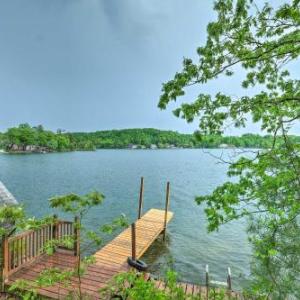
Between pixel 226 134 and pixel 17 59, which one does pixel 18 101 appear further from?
pixel 226 134

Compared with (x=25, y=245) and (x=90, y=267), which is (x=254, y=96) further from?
(x=25, y=245)

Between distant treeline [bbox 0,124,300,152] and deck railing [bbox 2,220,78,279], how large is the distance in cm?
457

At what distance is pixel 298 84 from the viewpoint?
3480 millimetres

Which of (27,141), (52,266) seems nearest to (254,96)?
(52,266)

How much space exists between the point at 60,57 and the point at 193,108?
44602 mm

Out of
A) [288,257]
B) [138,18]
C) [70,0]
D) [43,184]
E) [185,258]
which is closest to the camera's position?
[288,257]

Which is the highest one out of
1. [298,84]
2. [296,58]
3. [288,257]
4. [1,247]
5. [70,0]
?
[70,0]

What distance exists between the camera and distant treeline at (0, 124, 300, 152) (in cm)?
420

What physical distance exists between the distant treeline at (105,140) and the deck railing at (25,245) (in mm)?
4570

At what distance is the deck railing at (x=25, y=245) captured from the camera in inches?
259

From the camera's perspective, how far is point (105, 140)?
503 feet

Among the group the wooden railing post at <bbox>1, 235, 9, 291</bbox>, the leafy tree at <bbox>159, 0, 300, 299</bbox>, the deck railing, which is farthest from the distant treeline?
the wooden railing post at <bbox>1, 235, 9, 291</bbox>

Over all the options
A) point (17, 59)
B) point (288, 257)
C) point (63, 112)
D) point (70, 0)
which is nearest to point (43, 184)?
point (17, 59)

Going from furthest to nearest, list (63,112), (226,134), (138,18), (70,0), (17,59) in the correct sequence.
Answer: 1. (63,112)
2. (17,59)
3. (70,0)
4. (138,18)
5. (226,134)
